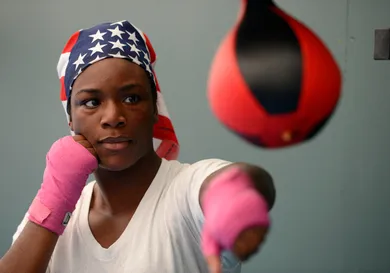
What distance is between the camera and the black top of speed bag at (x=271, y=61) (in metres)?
0.36

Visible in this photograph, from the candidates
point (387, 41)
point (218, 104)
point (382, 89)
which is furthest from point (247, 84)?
point (382, 89)

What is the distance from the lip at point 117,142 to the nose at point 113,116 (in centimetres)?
2

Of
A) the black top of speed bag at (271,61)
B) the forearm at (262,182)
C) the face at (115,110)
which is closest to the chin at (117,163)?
the face at (115,110)

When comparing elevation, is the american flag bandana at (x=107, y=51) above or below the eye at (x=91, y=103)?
above

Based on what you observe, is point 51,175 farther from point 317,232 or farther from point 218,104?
point 317,232

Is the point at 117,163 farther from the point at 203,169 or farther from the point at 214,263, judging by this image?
the point at 214,263

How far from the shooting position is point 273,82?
356 millimetres

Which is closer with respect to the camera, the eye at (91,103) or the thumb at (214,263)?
the thumb at (214,263)

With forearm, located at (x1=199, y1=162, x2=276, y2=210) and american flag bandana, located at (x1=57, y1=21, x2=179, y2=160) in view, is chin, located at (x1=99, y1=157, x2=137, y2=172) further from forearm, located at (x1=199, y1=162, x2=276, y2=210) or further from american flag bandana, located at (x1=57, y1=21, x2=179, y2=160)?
forearm, located at (x1=199, y1=162, x2=276, y2=210)

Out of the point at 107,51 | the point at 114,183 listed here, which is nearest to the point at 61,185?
the point at 114,183

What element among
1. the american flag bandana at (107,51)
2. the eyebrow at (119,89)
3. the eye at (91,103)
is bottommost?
the eye at (91,103)

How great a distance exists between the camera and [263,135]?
0.37 metres

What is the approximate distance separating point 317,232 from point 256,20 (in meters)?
1.06

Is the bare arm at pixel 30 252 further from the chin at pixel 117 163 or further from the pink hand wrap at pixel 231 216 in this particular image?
the pink hand wrap at pixel 231 216
